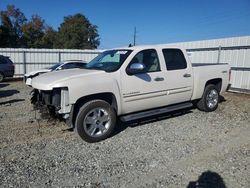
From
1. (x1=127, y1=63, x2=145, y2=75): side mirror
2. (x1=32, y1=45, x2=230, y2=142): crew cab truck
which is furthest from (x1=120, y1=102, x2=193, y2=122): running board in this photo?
(x1=127, y1=63, x2=145, y2=75): side mirror

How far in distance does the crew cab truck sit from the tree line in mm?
43129

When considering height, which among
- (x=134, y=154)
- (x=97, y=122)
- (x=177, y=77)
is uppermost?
(x=177, y=77)

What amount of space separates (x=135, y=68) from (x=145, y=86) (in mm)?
617

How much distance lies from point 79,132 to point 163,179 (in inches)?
80.7

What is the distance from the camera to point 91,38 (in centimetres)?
5647

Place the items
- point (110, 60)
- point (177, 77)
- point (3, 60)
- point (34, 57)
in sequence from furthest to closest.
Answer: point (34, 57) < point (3, 60) < point (177, 77) < point (110, 60)

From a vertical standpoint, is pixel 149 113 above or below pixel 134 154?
above

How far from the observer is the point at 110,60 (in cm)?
645

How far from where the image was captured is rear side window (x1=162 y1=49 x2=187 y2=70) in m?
6.70

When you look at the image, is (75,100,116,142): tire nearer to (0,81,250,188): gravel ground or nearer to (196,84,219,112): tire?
(0,81,250,188): gravel ground

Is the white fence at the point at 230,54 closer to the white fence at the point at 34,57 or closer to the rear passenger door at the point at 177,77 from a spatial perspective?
the rear passenger door at the point at 177,77

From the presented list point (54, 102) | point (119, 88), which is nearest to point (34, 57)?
point (54, 102)

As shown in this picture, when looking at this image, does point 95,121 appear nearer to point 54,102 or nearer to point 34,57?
point 54,102

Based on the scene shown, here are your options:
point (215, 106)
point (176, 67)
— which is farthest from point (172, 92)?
point (215, 106)
